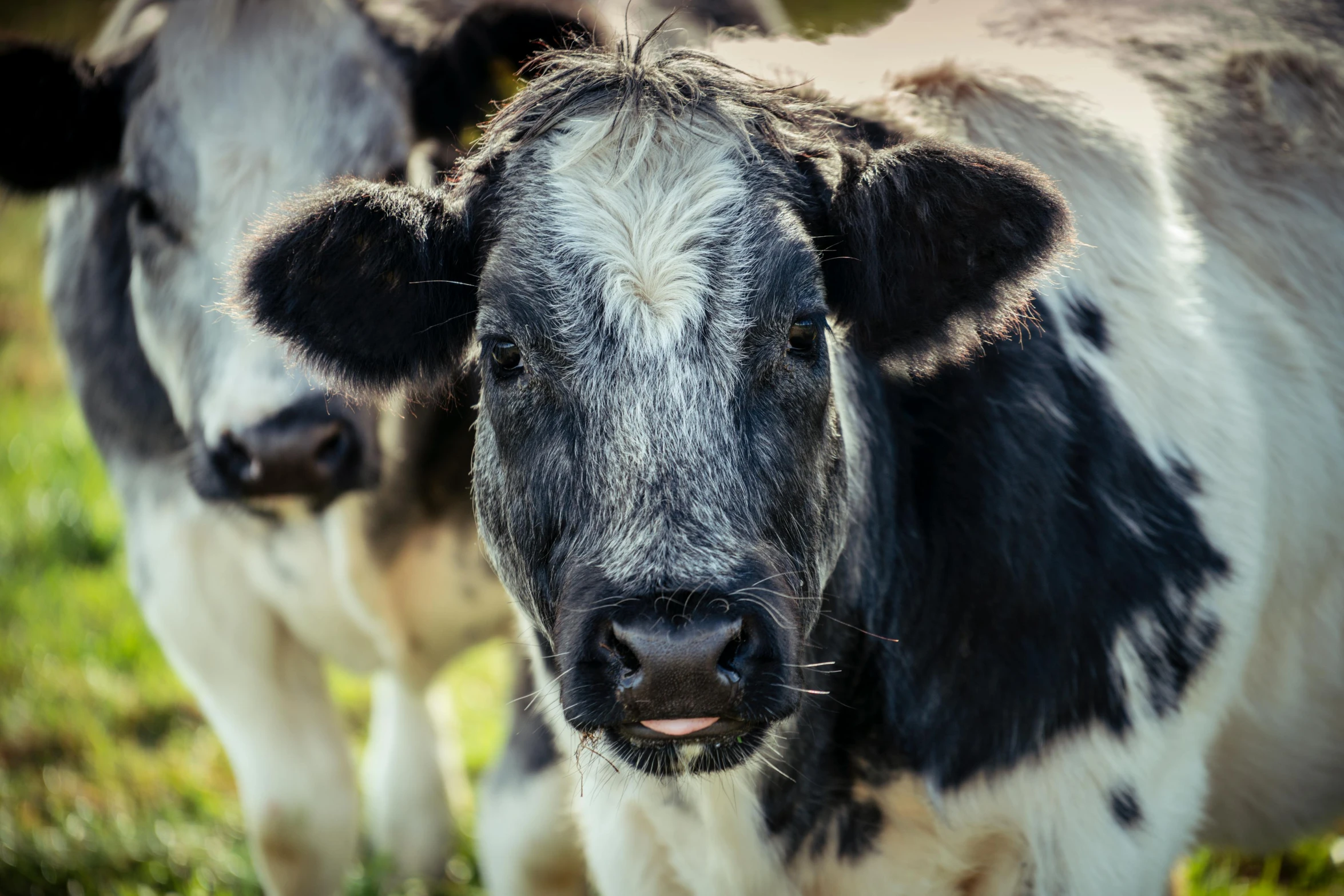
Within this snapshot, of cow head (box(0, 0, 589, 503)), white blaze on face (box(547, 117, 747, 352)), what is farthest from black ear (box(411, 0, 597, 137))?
white blaze on face (box(547, 117, 747, 352))

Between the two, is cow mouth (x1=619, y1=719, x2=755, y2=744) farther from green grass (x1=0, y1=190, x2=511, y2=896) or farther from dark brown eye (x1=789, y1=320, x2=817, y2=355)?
green grass (x1=0, y1=190, x2=511, y2=896)

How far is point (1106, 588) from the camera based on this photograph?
106 inches

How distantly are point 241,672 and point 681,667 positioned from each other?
2.48 metres

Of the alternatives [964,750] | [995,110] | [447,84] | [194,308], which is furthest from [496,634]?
[995,110]

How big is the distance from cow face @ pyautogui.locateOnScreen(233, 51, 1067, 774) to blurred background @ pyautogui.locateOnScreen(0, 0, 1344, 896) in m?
1.39

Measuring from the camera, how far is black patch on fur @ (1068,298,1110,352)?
2883 mm

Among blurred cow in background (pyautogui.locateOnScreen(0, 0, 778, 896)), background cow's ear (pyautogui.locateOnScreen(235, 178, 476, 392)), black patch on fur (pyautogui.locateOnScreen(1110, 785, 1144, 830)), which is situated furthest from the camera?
Answer: blurred cow in background (pyautogui.locateOnScreen(0, 0, 778, 896))

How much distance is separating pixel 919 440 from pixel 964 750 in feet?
2.18

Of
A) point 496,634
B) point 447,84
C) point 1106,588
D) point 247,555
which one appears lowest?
point 496,634

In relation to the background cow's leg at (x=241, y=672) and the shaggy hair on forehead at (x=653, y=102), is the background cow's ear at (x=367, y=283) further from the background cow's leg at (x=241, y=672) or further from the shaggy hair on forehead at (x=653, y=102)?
the background cow's leg at (x=241, y=672)

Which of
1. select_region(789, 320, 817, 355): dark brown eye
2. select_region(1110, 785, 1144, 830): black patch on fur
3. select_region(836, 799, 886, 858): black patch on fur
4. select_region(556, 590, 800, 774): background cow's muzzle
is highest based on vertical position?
select_region(789, 320, 817, 355): dark brown eye

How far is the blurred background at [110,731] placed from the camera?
13.7 ft

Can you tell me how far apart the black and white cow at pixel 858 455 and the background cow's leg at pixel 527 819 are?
64 centimetres

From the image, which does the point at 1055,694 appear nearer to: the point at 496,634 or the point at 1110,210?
the point at 1110,210
